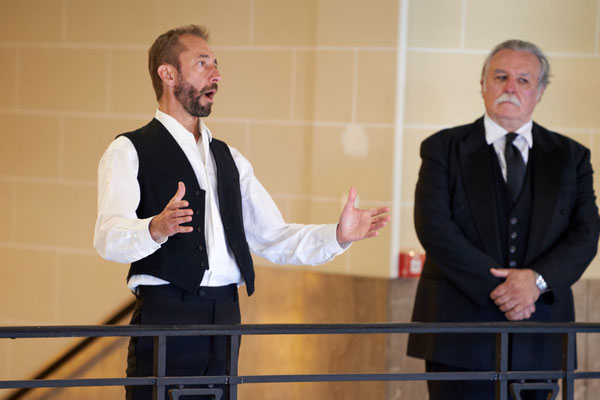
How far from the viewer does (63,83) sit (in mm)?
4020

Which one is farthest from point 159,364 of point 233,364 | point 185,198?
point 185,198

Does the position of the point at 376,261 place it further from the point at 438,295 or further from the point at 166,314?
the point at 166,314

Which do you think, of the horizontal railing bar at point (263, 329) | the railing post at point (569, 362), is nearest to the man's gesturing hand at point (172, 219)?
the horizontal railing bar at point (263, 329)

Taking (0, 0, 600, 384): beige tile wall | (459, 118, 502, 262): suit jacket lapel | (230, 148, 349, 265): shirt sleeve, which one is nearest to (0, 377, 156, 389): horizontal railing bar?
(230, 148, 349, 265): shirt sleeve

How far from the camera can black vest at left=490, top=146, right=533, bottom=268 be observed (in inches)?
102

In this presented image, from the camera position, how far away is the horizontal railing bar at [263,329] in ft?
5.47

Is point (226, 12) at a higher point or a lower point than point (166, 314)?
higher

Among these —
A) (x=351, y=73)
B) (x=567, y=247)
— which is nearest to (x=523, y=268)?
(x=567, y=247)

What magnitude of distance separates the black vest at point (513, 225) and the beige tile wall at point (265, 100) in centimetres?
93

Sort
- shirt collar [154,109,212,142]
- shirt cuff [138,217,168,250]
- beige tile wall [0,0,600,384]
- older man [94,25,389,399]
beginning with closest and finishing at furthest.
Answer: shirt cuff [138,217,168,250], older man [94,25,389,399], shirt collar [154,109,212,142], beige tile wall [0,0,600,384]

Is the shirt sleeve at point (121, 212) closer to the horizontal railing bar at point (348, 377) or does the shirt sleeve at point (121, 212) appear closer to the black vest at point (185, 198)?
the black vest at point (185, 198)

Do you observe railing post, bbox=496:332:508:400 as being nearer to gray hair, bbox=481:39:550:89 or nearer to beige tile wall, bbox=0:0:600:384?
gray hair, bbox=481:39:550:89

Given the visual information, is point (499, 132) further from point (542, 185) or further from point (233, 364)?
point (233, 364)

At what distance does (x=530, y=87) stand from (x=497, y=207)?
41 centimetres
